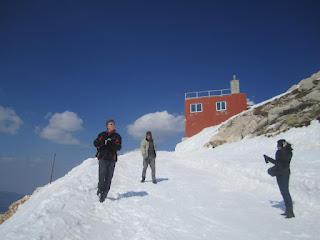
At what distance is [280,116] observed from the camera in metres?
27.5

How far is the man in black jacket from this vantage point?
930 cm

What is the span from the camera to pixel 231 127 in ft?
107

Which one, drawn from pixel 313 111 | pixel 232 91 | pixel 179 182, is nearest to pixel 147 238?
pixel 179 182

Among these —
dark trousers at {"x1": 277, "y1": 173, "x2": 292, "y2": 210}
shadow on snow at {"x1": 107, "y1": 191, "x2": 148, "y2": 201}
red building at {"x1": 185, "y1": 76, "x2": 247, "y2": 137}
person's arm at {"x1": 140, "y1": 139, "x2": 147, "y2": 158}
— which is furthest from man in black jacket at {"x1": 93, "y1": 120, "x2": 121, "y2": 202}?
red building at {"x1": 185, "y1": 76, "x2": 247, "y2": 137}

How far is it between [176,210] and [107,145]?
9.18 ft

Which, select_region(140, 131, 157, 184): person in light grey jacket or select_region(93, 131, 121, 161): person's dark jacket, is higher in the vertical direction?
select_region(140, 131, 157, 184): person in light grey jacket

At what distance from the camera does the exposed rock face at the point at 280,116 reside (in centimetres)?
2448

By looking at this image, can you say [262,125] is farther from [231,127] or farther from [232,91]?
[232,91]

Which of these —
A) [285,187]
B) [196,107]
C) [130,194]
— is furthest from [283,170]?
[196,107]

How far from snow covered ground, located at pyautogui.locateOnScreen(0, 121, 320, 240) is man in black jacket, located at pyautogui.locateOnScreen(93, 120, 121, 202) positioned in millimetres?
595

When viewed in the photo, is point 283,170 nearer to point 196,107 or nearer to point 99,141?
point 99,141

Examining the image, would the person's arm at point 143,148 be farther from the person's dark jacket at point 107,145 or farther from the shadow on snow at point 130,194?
the person's dark jacket at point 107,145

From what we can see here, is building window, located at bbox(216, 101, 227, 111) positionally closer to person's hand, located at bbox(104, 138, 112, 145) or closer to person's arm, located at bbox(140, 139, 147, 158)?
person's arm, located at bbox(140, 139, 147, 158)

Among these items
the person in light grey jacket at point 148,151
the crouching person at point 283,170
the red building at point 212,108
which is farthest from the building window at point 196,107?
the crouching person at point 283,170
